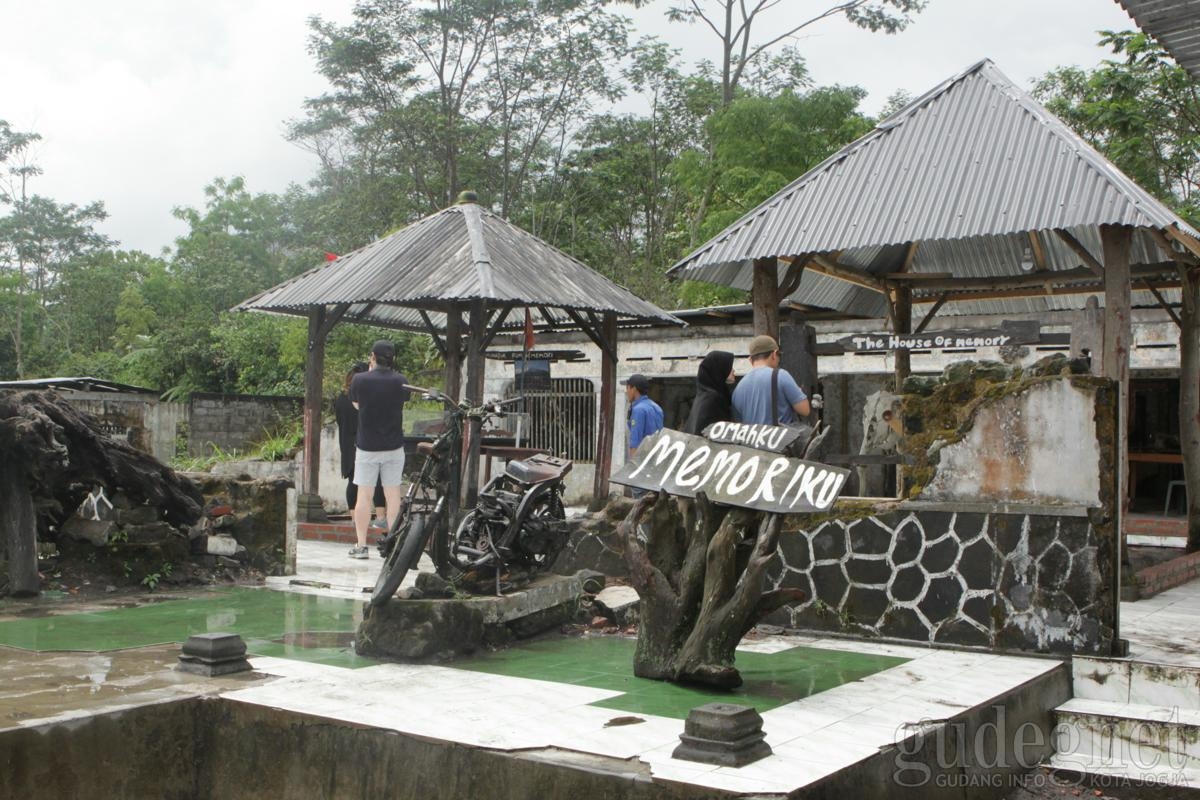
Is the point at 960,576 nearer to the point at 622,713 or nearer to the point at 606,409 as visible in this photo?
the point at 622,713

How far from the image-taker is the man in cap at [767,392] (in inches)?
300

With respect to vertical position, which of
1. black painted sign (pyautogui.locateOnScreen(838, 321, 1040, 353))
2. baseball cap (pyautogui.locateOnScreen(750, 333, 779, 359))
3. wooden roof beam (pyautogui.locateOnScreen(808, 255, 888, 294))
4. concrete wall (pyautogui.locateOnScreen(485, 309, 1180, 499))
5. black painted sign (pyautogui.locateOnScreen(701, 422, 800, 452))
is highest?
wooden roof beam (pyautogui.locateOnScreen(808, 255, 888, 294))

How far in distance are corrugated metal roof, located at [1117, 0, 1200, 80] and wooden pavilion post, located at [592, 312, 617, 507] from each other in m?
8.47

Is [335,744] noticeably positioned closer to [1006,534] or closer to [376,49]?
[1006,534]

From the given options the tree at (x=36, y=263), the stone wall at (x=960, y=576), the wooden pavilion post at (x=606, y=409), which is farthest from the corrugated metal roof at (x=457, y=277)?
the tree at (x=36, y=263)

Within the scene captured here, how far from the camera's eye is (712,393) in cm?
779

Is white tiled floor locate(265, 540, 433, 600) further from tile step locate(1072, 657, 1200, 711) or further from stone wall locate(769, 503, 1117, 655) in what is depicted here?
tile step locate(1072, 657, 1200, 711)

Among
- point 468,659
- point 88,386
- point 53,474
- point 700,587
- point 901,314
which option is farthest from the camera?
point 88,386

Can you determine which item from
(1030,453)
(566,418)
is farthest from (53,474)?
(566,418)

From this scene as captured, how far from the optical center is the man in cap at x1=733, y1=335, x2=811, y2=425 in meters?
7.62

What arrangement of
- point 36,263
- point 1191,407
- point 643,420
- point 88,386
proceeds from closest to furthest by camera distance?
point 643,420, point 1191,407, point 88,386, point 36,263

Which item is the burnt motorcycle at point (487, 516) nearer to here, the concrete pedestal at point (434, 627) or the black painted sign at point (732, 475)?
the concrete pedestal at point (434, 627)
